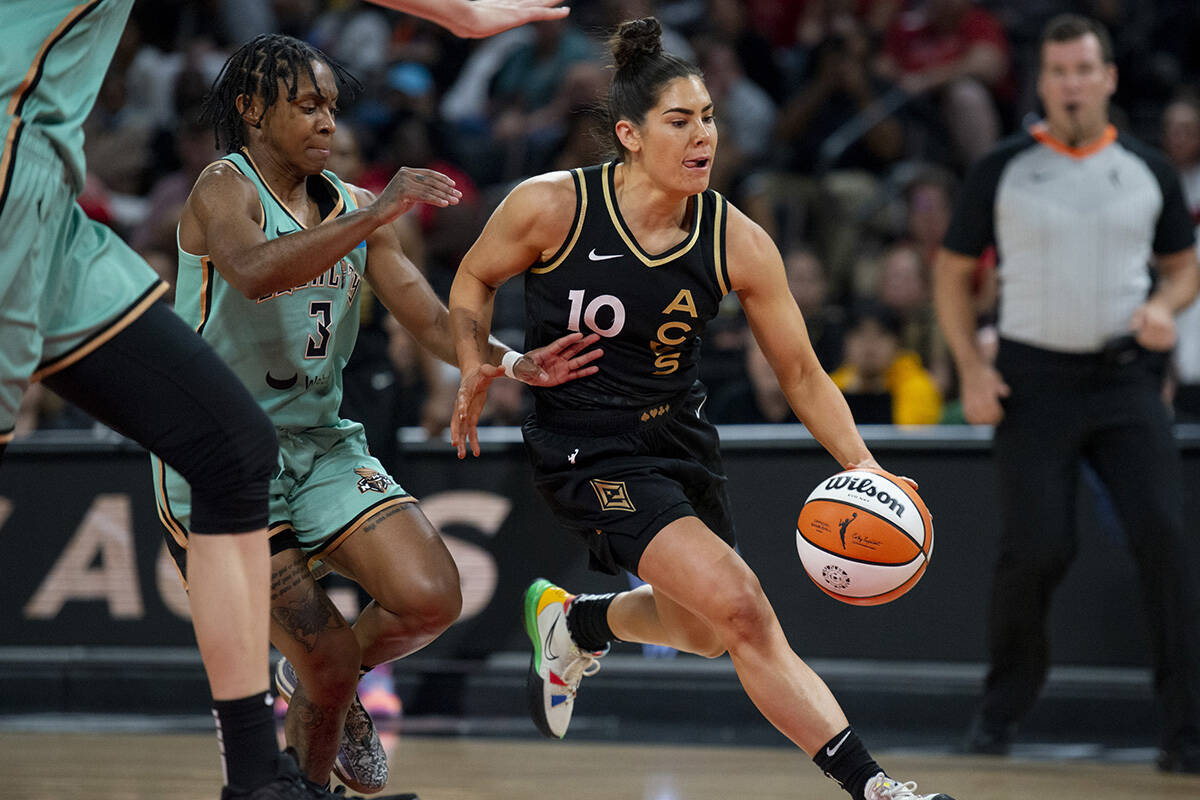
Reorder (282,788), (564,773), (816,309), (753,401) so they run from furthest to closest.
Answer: (816,309) < (753,401) < (564,773) < (282,788)

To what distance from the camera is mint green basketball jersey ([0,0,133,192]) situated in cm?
278

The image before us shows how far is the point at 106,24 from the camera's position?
9.57 ft

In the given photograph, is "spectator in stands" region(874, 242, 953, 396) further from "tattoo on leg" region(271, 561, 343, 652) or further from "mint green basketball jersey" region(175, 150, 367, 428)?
"tattoo on leg" region(271, 561, 343, 652)

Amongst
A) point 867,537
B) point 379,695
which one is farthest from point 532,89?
point 867,537

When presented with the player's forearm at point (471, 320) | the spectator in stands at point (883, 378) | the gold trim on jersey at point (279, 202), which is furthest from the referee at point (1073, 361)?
the gold trim on jersey at point (279, 202)

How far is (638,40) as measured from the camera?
403 centimetres

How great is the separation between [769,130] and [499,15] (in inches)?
252

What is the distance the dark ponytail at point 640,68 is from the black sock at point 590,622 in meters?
1.55

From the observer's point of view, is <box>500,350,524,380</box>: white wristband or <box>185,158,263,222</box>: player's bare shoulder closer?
<box>185,158,263,222</box>: player's bare shoulder

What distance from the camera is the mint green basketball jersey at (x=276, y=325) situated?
12.6 feet

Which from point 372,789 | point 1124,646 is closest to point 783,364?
point 372,789

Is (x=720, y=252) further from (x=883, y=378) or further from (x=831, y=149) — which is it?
(x=831, y=149)

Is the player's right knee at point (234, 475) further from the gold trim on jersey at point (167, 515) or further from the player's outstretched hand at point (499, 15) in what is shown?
the player's outstretched hand at point (499, 15)

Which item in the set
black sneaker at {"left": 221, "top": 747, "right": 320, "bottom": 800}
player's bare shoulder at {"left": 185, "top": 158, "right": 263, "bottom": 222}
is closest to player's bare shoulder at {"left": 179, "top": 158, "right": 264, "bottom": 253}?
player's bare shoulder at {"left": 185, "top": 158, "right": 263, "bottom": 222}
